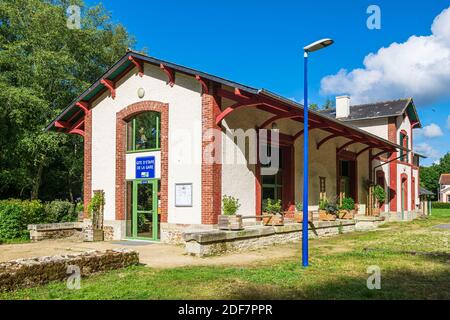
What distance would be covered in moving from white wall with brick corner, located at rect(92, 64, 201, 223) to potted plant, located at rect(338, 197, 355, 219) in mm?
7637

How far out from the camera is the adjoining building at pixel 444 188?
82188mm

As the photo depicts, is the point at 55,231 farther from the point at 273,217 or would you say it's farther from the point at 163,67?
the point at 273,217

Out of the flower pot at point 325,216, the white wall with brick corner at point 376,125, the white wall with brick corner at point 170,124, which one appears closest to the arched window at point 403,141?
the white wall with brick corner at point 376,125

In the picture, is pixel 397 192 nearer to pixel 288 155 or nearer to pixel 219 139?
pixel 288 155

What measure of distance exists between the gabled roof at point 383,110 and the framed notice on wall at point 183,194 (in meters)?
17.0

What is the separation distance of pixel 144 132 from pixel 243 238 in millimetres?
5129

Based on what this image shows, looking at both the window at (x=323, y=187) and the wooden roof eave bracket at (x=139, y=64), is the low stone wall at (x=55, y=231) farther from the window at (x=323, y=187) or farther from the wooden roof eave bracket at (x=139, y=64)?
the window at (x=323, y=187)

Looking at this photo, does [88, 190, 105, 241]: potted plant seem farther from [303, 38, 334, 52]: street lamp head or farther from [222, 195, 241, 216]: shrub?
[303, 38, 334, 52]: street lamp head

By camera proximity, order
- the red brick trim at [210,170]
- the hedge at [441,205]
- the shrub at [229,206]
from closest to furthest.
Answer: the red brick trim at [210,170] < the shrub at [229,206] < the hedge at [441,205]

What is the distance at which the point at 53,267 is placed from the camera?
6.87 meters

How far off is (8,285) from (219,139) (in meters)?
6.79

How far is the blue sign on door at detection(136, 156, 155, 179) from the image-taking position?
1312cm

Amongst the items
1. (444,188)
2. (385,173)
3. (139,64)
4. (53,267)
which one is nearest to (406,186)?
(385,173)
